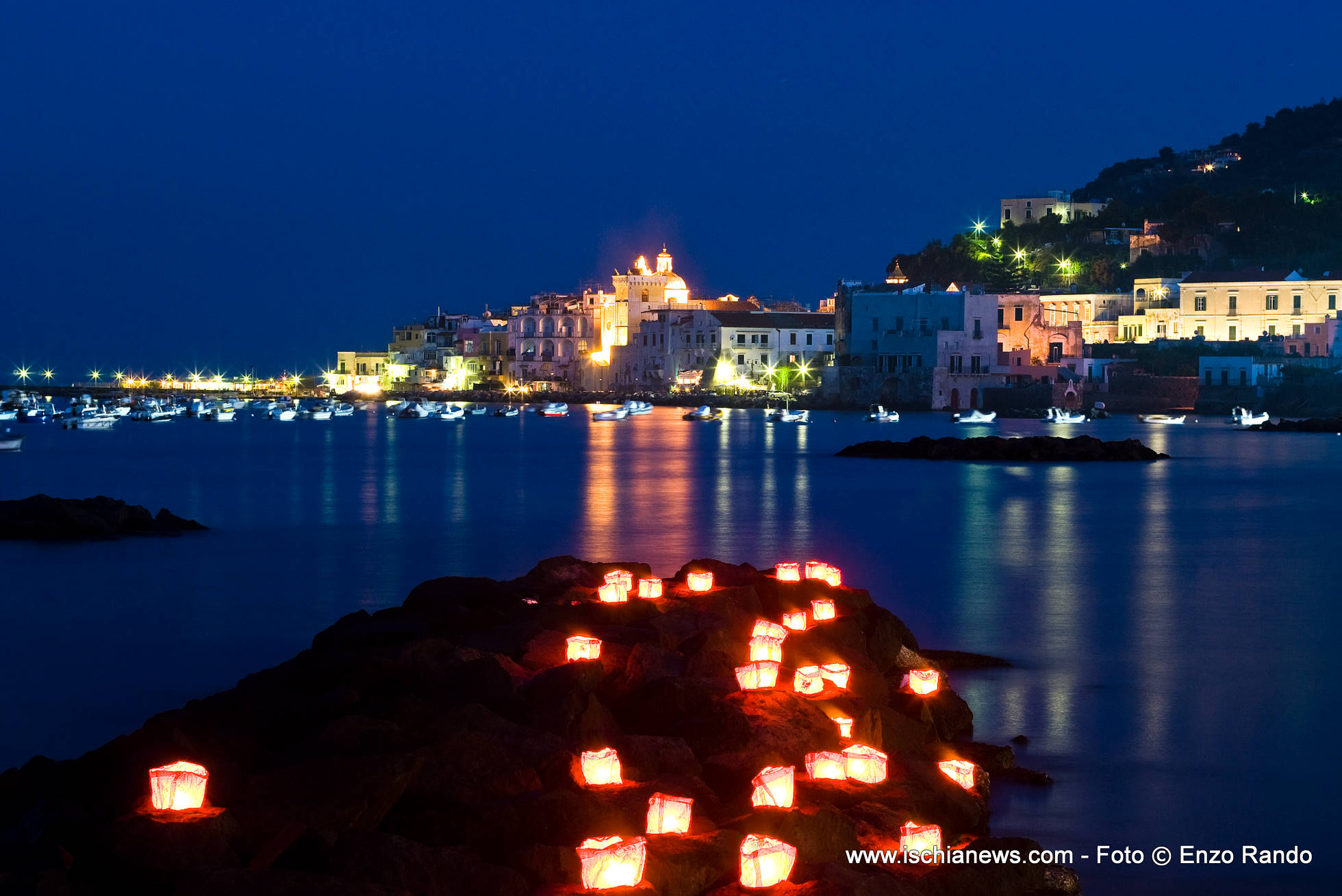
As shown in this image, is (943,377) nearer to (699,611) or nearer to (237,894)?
(699,611)

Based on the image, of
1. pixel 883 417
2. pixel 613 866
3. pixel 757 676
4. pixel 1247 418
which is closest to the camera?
pixel 613 866

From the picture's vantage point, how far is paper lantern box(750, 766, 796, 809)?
19.7 ft

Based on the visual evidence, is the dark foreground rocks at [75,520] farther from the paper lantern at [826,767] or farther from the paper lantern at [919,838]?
the paper lantern at [919,838]

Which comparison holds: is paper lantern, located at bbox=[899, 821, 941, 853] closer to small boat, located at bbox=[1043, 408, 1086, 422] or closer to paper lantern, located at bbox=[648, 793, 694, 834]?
paper lantern, located at bbox=[648, 793, 694, 834]

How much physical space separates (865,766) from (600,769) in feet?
4.52

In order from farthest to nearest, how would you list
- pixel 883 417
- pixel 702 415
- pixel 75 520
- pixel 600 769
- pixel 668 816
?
pixel 702 415 → pixel 883 417 → pixel 75 520 → pixel 600 769 → pixel 668 816

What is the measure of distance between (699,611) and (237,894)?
15.2 feet

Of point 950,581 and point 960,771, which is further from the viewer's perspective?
point 950,581

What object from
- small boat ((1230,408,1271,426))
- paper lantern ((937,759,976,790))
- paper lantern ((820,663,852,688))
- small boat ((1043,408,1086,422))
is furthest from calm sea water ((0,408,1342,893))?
small boat ((1043,408,1086,422))

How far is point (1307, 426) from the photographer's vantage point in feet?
177

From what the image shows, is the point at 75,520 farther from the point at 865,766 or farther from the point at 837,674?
the point at 865,766

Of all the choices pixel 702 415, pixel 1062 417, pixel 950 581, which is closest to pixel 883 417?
pixel 1062 417

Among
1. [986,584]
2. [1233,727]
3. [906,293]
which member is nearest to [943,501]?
[986,584]

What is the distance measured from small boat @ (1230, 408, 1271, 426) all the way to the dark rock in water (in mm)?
1798
